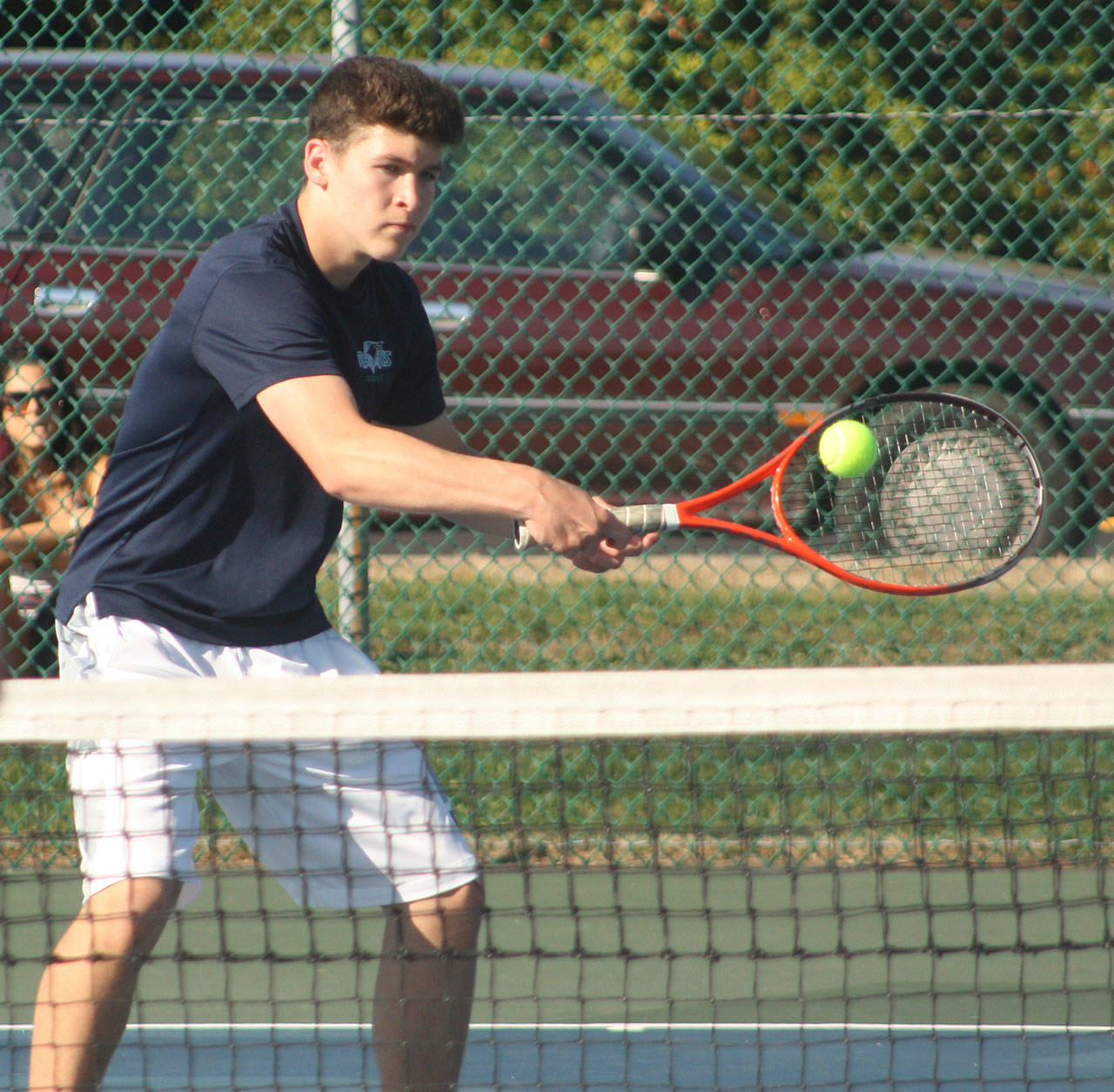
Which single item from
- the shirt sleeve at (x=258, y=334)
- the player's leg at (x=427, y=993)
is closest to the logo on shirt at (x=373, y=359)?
the shirt sleeve at (x=258, y=334)

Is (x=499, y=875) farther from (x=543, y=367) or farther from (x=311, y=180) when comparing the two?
(x=311, y=180)

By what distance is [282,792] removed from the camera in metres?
2.47

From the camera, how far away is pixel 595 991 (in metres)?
3.72

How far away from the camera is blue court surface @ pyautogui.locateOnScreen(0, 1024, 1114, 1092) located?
10.5ft

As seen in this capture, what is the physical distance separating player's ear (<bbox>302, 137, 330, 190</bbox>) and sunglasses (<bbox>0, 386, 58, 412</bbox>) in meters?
2.37

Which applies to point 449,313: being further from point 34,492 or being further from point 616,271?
point 34,492

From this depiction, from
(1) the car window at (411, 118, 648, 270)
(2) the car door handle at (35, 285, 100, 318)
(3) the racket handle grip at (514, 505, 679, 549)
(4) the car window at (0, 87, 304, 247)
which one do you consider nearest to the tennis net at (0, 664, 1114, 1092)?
(3) the racket handle grip at (514, 505, 679, 549)

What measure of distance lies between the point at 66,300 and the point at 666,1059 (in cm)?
280

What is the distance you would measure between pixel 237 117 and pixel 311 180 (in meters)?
2.29

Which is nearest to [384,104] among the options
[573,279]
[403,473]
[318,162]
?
[318,162]

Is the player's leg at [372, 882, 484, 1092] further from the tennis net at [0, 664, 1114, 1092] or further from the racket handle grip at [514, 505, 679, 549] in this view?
the racket handle grip at [514, 505, 679, 549]

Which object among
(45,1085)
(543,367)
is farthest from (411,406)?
(543,367)

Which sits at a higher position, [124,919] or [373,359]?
[373,359]

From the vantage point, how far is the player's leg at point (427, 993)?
2391mm
